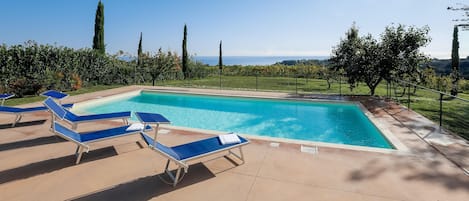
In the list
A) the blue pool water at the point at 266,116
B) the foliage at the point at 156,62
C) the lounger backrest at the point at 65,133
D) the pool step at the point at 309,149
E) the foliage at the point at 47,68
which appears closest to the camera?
the lounger backrest at the point at 65,133

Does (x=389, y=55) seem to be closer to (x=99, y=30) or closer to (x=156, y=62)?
(x=156, y=62)

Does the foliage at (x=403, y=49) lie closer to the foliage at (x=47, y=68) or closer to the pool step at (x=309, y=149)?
the pool step at (x=309, y=149)

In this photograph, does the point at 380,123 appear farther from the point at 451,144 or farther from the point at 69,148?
the point at 69,148

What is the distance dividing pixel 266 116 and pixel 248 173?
5.41m

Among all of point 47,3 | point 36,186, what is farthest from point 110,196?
point 47,3

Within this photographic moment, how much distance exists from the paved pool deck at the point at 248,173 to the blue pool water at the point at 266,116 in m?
1.13

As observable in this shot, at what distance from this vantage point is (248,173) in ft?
12.4

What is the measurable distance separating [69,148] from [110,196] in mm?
2256

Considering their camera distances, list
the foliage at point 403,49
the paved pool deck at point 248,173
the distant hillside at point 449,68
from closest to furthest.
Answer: the paved pool deck at point 248,173 < the foliage at point 403,49 < the distant hillside at point 449,68

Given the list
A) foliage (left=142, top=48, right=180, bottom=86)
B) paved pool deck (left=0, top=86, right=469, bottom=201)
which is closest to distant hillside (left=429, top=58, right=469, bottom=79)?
paved pool deck (left=0, top=86, right=469, bottom=201)

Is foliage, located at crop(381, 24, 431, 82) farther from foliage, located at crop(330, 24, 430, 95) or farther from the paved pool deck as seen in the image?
the paved pool deck

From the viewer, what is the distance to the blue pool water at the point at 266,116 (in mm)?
7013

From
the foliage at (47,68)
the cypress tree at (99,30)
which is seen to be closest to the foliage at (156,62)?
the foliage at (47,68)

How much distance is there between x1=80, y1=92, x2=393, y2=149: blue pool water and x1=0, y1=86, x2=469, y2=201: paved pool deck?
113cm
